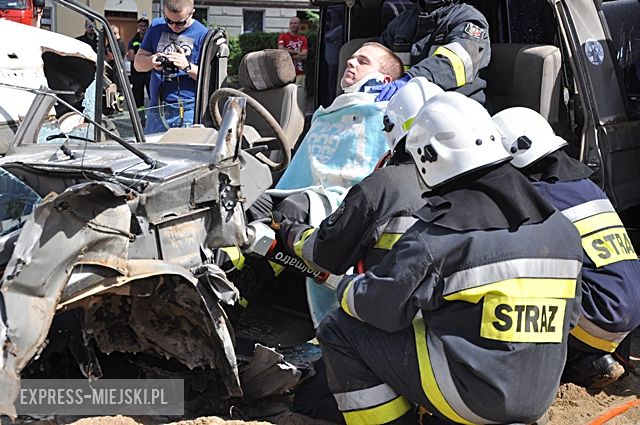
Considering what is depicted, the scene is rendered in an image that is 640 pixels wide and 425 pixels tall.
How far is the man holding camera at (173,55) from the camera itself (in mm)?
6438

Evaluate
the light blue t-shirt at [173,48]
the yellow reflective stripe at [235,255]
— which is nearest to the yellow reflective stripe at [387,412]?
the yellow reflective stripe at [235,255]

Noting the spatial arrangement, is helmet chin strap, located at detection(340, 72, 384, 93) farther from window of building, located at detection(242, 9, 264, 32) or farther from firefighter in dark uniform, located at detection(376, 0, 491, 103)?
window of building, located at detection(242, 9, 264, 32)

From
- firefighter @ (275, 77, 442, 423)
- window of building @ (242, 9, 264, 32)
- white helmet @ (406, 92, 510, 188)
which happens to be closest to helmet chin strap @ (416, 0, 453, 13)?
firefighter @ (275, 77, 442, 423)

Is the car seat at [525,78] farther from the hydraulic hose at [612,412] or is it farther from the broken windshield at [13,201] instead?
the broken windshield at [13,201]

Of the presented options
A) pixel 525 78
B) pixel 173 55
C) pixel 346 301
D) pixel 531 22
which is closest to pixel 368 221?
pixel 346 301

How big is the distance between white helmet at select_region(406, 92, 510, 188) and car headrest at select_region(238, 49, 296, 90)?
2710 millimetres

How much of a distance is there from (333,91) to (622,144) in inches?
94.7

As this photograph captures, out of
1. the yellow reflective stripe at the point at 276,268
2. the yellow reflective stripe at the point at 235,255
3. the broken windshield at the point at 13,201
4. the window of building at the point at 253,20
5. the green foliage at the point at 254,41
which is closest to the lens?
the broken windshield at the point at 13,201

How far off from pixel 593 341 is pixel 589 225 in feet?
1.92

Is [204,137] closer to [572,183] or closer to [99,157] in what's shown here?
[99,157]

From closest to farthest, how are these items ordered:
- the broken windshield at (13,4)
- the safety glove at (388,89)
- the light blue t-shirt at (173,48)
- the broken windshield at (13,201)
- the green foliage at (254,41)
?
the broken windshield at (13,201) → the safety glove at (388,89) → the light blue t-shirt at (173,48) → the broken windshield at (13,4) → the green foliage at (254,41)

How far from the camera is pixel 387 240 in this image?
372cm

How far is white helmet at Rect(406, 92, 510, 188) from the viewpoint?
329 centimetres

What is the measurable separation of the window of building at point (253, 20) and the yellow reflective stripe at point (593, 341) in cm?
2702
